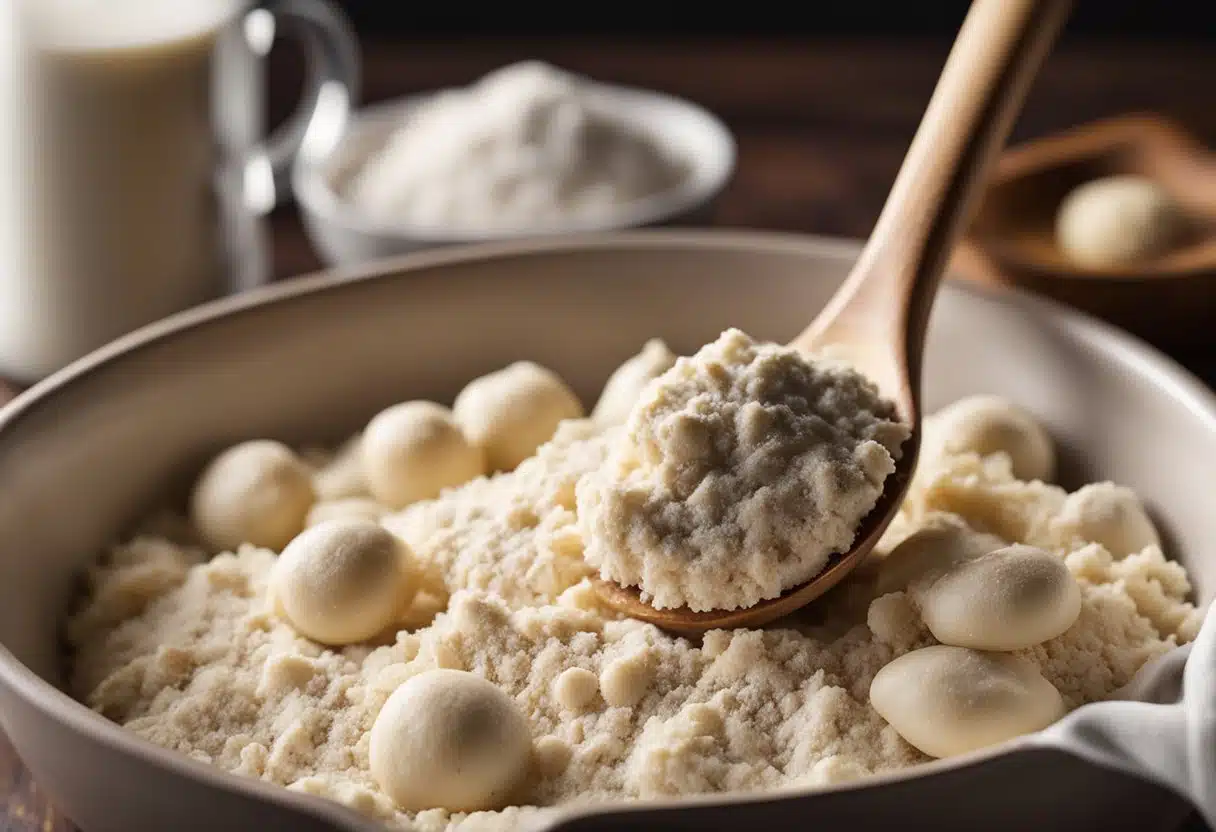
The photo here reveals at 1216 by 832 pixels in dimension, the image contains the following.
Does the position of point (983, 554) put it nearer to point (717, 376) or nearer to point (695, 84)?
point (717, 376)

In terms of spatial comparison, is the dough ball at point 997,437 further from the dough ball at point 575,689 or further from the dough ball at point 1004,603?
the dough ball at point 575,689

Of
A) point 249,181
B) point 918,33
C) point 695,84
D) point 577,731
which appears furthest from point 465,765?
point 918,33

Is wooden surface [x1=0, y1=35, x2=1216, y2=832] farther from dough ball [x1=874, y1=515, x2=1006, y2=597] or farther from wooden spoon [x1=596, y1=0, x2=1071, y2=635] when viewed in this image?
dough ball [x1=874, y1=515, x2=1006, y2=597]

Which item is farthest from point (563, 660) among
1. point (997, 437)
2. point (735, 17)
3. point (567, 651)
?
point (735, 17)

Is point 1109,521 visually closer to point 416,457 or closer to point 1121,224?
point 416,457

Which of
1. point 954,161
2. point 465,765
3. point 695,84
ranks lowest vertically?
point 695,84

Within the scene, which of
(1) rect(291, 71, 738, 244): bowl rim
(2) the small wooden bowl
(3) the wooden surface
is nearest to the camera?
(2) the small wooden bowl

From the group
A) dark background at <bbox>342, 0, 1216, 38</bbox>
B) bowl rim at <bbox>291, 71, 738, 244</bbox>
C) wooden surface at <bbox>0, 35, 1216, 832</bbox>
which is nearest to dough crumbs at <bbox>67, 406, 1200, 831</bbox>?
bowl rim at <bbox>291, 71, 738, 244</bbox>
